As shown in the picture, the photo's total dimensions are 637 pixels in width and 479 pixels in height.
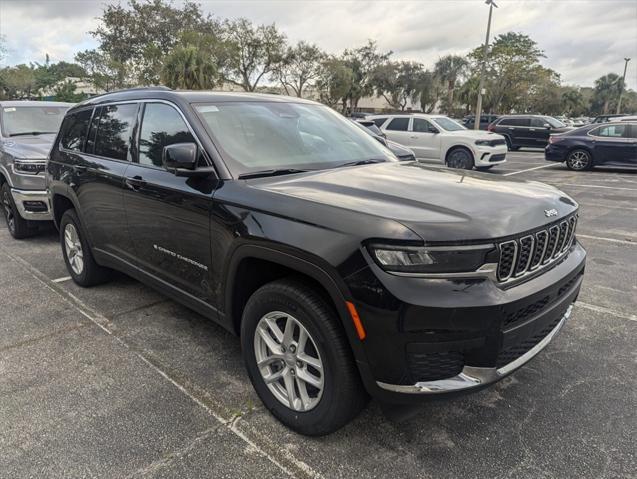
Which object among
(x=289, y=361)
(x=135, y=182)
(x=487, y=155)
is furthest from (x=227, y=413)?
(x=487, y=155)

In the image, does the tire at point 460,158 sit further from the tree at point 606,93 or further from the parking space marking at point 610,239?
the tree at point 606,93

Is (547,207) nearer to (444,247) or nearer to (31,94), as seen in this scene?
(444,247)

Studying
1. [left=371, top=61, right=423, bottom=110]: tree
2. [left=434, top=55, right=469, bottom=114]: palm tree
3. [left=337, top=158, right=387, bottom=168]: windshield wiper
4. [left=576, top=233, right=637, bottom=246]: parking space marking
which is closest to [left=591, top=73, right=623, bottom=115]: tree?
[left=434, top=55, right=469, bottom=114]: palm tree

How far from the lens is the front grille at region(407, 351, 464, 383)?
80.3 inches

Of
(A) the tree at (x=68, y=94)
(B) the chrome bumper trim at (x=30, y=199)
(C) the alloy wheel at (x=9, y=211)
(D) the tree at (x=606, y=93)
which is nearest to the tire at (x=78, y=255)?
(B) the chrome bumper trim at (x=30, y=199)

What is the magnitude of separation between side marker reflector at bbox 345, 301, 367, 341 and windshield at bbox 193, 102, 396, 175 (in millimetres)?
1165

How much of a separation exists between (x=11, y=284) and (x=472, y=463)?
4.65 metres

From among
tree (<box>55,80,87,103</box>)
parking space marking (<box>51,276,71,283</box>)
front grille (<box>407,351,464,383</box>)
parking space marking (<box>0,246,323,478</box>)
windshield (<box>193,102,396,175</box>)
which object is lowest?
parking space marking (<box>51,276,71,283</box>)

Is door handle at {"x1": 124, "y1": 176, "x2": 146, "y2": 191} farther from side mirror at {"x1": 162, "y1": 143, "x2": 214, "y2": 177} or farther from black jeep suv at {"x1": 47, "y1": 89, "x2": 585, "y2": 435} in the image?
side mirror at {"x1": 162, "y1": 143, "x2": 214, "y2": 177}

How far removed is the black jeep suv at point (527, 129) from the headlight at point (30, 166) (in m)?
20.7

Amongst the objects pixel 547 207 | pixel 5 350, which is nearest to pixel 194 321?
pixel 5 350

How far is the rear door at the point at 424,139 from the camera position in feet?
44.6

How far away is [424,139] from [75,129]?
35.5ft

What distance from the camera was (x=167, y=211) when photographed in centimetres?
315
